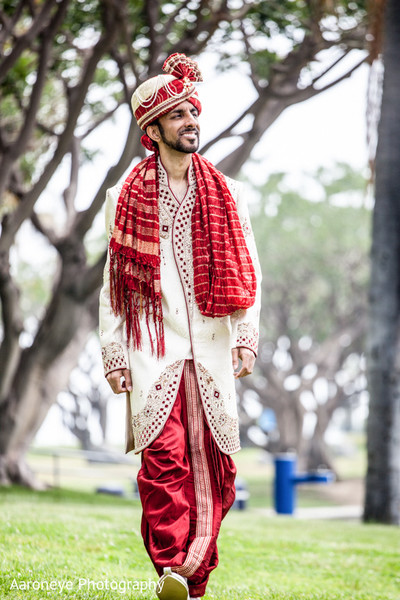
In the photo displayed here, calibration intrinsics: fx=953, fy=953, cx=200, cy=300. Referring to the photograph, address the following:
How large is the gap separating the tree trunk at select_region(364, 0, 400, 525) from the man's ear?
7.73 m

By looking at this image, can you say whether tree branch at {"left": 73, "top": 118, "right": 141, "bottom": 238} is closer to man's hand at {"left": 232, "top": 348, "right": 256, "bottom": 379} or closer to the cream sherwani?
the cream sherwani

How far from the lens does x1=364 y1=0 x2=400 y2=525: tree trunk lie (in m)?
12.0

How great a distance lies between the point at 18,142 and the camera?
11.8 m

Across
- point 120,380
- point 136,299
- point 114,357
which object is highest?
point 136,299

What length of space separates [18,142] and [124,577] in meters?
7.45

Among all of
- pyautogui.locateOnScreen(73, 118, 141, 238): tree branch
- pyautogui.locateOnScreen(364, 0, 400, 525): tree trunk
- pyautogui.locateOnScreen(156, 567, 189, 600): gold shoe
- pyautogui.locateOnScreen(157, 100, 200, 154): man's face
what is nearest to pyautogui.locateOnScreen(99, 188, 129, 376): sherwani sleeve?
pyautogui.locateOnScreen(157, 100, 200, 154): man's face

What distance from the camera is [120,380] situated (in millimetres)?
4578

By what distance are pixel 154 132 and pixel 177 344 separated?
1.09 metres

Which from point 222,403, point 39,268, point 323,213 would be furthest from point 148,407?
point 39,268

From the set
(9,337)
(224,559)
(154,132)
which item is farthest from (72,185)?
(154,132)

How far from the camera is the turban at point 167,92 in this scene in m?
4.70

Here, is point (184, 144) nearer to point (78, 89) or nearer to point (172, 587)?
point (172, 587)

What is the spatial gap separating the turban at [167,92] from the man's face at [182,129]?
1.2 inches

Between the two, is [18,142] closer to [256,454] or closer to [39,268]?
[39,268]
